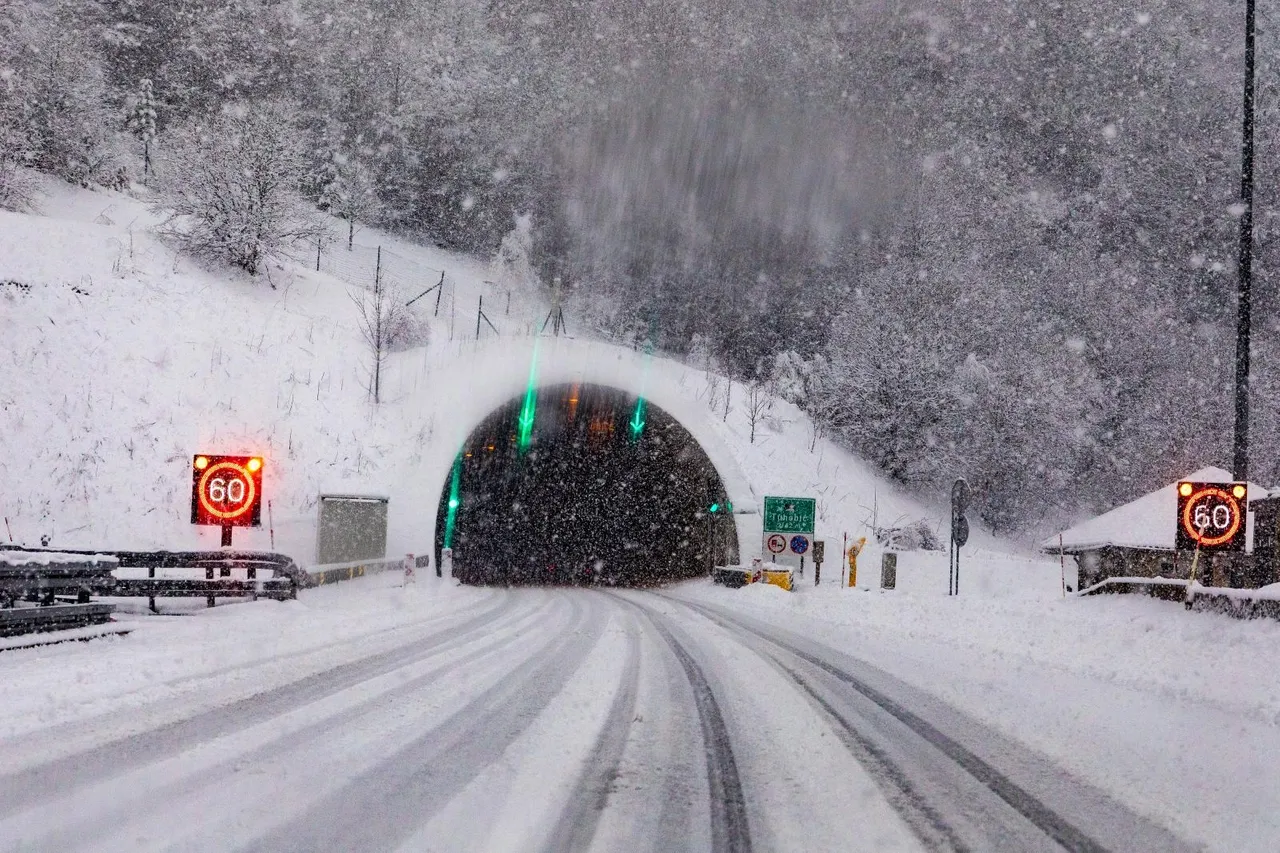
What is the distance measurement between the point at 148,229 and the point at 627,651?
28922 mm

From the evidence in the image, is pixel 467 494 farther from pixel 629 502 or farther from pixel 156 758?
pixel 156 758

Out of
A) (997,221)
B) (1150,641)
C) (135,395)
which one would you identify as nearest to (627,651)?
(1150,641)

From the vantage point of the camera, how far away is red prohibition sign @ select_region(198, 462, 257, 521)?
46.1 ft

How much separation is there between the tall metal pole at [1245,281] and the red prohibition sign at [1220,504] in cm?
300

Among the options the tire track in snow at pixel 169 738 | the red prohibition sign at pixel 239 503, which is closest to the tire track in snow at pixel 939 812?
the tire track in snow at pixel 169 738

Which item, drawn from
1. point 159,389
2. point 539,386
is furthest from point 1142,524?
point 159,389

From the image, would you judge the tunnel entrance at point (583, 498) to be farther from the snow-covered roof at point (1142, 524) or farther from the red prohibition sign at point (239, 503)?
the red prohibition sign at point (239, 503)

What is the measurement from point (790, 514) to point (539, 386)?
10.0 meters

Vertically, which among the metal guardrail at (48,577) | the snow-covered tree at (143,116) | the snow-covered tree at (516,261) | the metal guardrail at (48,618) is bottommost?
the metal guardrail at (48,618)

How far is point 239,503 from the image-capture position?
14.1m

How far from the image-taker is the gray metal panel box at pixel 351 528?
754 inches

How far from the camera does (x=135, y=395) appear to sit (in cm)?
2320

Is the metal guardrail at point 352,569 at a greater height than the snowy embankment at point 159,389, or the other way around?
the snowy embankment at point 159,389

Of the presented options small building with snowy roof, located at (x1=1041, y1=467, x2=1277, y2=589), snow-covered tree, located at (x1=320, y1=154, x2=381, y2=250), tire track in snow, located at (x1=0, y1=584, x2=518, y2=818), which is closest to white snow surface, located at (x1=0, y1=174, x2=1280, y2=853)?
tire track in snow, located at (x1=0, y1=584, x2=518, y2=818)
